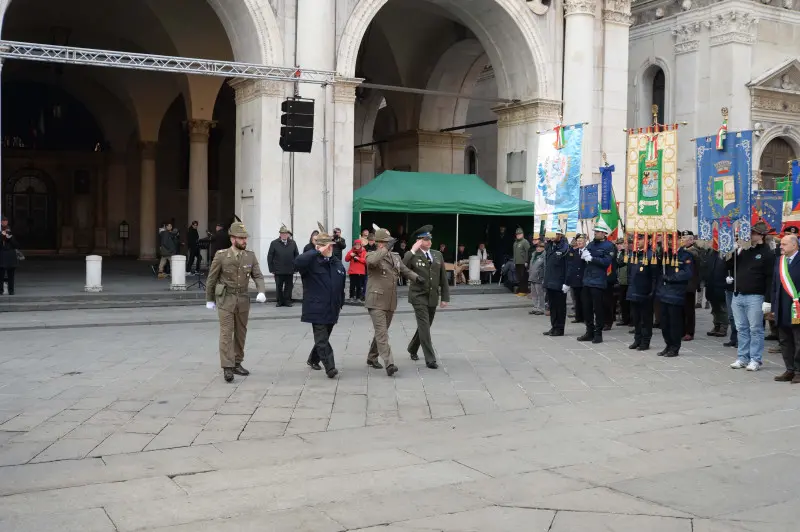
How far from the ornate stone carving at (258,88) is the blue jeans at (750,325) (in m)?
11.5

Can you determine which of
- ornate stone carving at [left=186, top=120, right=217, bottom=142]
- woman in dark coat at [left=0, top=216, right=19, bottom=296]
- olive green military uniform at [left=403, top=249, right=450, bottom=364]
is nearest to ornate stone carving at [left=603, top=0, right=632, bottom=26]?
ornate stone carving at [left=186, top=120, right=217, bottom=142]

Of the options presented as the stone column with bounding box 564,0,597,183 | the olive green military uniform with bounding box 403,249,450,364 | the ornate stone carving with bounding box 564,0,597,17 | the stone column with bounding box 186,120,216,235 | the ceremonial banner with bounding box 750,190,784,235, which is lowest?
the olive green military uniform with bounding box 403,249,450,364

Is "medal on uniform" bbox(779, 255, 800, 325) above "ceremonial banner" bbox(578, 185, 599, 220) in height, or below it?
below

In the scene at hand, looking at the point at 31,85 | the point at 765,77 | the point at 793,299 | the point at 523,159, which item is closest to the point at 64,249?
the point at 31,85

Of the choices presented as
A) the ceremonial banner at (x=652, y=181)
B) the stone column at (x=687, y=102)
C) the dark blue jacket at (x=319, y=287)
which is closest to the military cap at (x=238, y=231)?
the dark blue jacket at (x=319, y=287)

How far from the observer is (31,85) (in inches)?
1292

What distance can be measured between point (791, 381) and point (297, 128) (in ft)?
34.3

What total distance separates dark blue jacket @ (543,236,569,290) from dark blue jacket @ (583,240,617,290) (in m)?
0.63

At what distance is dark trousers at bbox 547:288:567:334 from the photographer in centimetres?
1395

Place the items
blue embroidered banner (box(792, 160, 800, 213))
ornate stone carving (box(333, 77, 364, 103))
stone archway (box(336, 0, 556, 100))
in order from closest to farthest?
1. blue embroidered banner (box(792, 160, 800, 213))
2. ornate stone carving (box(333, 77, 364, 103))
3. stone archway (box(336, 0, 556, 100))

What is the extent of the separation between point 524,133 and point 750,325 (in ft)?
42.5

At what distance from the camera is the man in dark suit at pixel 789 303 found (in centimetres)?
1009

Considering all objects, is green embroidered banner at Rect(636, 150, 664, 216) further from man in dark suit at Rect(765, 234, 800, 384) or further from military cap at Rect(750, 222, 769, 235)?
man in dark suit at Rect(765, 234, 800, 384)

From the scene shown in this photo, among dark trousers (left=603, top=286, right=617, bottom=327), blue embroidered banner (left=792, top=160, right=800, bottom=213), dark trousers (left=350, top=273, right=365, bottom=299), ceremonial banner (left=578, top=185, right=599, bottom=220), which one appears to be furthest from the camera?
dark trousers (left=350, top=273, right=365, bottom=299)
